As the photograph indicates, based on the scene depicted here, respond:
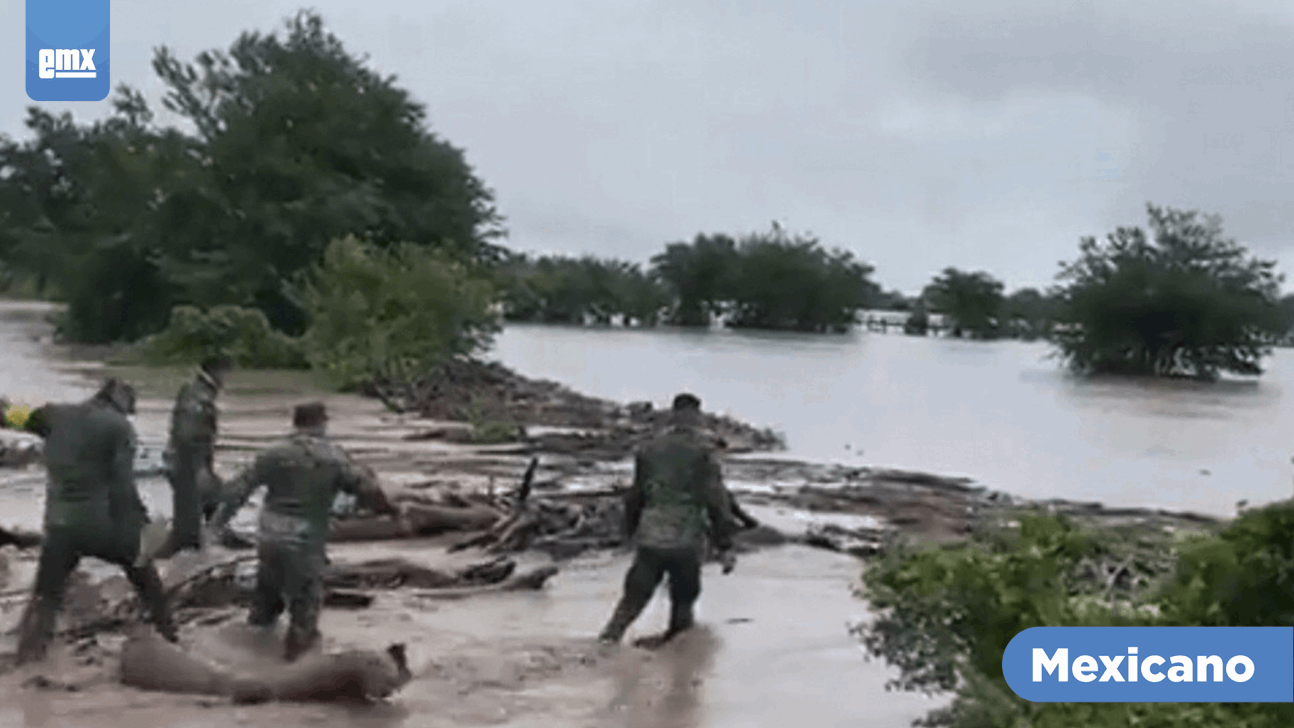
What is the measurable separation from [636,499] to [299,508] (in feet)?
8.32

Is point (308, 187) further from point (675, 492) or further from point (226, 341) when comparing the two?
point (675, 492)

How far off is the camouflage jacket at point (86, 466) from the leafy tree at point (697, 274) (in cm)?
13213

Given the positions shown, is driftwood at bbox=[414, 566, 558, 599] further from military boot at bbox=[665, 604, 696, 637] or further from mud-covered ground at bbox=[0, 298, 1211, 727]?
military boot at bbox=[665, 604, 696, 637]

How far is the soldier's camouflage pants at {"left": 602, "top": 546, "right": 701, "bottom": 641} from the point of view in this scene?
11.3m

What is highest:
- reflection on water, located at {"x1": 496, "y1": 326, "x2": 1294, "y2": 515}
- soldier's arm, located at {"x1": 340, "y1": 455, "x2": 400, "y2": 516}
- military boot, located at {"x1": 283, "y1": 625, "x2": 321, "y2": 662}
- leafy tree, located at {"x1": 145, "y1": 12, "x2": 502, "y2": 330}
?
leafy tree, located at {"x1": 145, "y1": 12, "x2": 502, "y2": 330}

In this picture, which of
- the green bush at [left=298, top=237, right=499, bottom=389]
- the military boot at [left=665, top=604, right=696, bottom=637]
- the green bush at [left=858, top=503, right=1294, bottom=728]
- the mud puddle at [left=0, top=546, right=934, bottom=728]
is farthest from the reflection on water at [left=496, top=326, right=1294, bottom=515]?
the green bush at [left=858, top=503, right=1294, bottom=728]

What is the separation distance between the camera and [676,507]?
1114 centimetres

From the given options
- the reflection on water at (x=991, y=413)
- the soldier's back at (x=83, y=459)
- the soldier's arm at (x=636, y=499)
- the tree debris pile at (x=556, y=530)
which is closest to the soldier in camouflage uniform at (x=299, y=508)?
the soldier's back at (x=83, y=459)

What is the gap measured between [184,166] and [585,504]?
42226mm

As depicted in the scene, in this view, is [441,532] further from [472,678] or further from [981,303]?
[981,303]

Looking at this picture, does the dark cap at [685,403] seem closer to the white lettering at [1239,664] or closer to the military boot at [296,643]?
the military boot at [296,643]

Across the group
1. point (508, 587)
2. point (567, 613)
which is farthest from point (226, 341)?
point (567, 613)

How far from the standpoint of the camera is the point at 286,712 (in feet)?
30.4

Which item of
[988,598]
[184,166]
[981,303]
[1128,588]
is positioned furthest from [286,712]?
[981,303]
